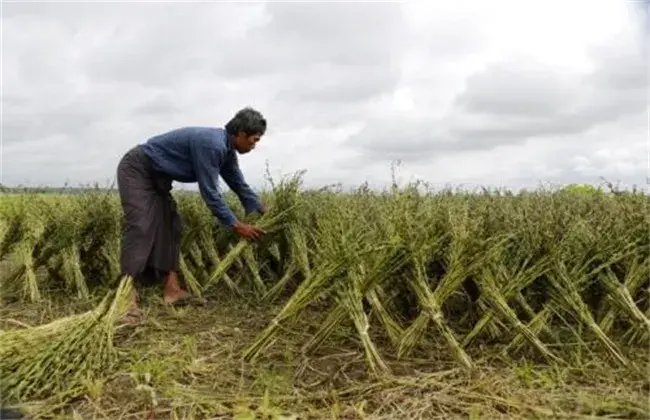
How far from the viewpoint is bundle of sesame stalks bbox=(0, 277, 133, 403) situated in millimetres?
3660

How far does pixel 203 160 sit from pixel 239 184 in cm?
75

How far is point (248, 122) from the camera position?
5449 mm

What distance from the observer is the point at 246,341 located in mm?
4711

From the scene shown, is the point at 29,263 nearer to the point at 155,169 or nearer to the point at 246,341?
the point at 155,169

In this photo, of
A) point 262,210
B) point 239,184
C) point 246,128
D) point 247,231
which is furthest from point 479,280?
point 239,184

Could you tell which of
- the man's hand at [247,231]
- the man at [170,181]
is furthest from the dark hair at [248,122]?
the man's hand at [247,231]

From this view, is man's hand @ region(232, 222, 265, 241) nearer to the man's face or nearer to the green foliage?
the man's face

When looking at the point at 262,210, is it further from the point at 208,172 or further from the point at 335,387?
the point at 335,387

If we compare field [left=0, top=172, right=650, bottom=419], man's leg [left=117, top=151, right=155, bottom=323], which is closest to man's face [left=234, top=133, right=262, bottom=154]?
man's leg [left=117, top=151, right=155, bottom=323]

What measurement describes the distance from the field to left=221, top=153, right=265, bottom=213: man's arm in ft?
3.39

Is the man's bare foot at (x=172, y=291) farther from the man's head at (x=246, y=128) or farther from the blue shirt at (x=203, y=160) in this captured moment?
the man's head at (x=246, y=128)

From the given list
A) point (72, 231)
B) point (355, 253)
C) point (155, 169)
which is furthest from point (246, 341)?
point (72, 231)

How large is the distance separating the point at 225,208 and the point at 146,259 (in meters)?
0.78

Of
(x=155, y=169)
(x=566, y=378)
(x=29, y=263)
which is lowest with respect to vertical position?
(x=566, y=378)
